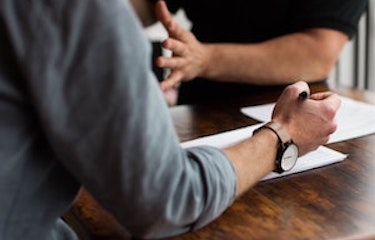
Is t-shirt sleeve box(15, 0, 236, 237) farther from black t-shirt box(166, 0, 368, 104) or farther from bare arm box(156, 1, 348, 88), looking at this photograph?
black t-shirt box(166, 0, 368, 104)

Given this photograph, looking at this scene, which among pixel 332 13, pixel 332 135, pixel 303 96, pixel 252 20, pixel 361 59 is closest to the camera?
pixel 303 96

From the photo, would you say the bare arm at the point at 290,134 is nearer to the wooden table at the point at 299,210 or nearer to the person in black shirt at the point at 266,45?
the wooden table at the point at 299,210

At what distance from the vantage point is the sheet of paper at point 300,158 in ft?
3.21

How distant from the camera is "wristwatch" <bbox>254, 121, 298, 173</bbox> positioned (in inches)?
33.8

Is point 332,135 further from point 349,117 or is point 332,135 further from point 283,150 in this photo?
point 283,150

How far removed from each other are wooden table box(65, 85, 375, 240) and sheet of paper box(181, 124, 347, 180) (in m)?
0.01

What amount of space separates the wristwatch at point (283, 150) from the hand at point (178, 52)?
47 centimetres

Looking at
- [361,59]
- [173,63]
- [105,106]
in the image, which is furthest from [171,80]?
[361,59]

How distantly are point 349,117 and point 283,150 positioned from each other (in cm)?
43

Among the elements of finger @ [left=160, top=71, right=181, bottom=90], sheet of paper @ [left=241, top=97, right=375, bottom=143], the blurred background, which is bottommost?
the blurred background

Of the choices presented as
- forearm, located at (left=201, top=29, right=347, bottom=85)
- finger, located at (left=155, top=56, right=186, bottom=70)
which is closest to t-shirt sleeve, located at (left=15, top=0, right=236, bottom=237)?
finger, located at (left=155, top=56, right=186, bottom=70)

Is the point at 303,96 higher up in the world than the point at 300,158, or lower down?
higher up

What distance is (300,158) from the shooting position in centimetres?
100

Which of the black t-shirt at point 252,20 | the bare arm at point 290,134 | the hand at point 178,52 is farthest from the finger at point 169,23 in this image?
the bare arm at point 290,134
